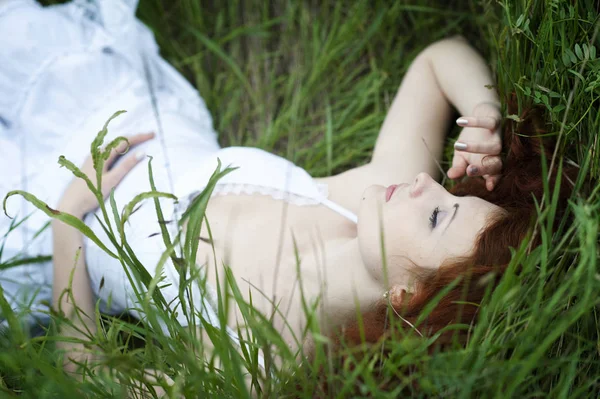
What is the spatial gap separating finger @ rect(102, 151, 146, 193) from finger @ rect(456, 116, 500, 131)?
1.02 m

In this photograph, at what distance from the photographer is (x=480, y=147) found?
158cm

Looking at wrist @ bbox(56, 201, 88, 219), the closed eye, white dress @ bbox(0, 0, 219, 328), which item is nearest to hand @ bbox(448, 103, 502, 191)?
the closed eye

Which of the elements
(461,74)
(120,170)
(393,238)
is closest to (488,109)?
(461,74)

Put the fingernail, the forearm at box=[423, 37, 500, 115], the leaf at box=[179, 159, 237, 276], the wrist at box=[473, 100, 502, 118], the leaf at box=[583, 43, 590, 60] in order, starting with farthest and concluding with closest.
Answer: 1. the forearm at box=[423, 37, 500, 115]
2. the wrist at box=[473, 100, 502, 118]
3. the fingernail
4. the leaf at box=[583, 43, 590, 60]
5. the leaf at box=[179, 159, 237, 276]

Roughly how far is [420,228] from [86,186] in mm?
1083

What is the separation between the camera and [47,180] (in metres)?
1.91

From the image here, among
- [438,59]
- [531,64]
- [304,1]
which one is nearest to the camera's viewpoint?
[531,64]

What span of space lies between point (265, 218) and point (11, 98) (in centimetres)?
109

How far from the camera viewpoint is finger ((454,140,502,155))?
1551 mm

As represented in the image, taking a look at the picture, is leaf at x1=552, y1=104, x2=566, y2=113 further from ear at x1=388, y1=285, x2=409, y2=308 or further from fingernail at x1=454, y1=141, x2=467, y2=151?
ear at x1=388, y1=285, x2=409, y2=308

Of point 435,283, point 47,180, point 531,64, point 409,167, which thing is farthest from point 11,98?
point 531,64

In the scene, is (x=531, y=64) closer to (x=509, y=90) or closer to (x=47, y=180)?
(x=509, y=90)

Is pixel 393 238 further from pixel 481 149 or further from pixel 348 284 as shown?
pixel 481 149

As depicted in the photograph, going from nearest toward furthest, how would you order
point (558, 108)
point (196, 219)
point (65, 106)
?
point (196, 219) < point (558, 108) < point (65, 106)
